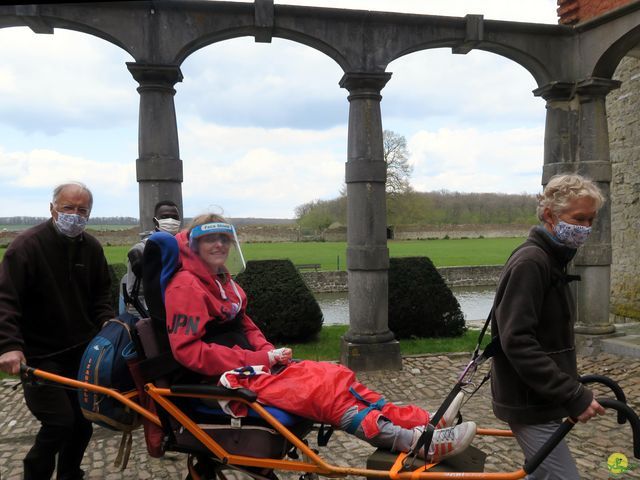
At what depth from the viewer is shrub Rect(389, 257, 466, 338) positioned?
27.8 ft

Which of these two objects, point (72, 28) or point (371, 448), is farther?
point (72, 28)

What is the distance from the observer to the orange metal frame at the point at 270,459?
2.35m

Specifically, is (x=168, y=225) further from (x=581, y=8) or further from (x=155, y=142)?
(x=581, y=8)

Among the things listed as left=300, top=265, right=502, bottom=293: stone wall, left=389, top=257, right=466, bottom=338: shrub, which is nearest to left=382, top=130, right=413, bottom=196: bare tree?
left=300, top=265, right=502, bottom=293: stone wall

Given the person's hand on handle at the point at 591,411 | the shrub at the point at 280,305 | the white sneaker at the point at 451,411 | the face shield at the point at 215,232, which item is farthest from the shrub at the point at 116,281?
the person's hand on handle at the point at 591,411

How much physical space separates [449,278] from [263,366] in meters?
28.6

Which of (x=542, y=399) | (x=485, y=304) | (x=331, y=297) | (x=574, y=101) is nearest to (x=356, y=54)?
(x=574, y=101)

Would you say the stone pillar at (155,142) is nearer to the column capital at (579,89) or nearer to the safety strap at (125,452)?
the safety strap at (125,452)

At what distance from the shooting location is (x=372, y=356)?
272 inches

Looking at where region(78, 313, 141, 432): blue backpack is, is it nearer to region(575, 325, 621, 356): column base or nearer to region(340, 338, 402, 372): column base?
region(340, 338, 402, 372): column base

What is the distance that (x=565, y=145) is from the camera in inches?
298

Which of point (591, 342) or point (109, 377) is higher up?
point (109, 377)

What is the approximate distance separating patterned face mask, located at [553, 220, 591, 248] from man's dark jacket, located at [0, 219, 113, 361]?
286cm

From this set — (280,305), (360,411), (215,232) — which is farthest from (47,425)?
(280,305)
